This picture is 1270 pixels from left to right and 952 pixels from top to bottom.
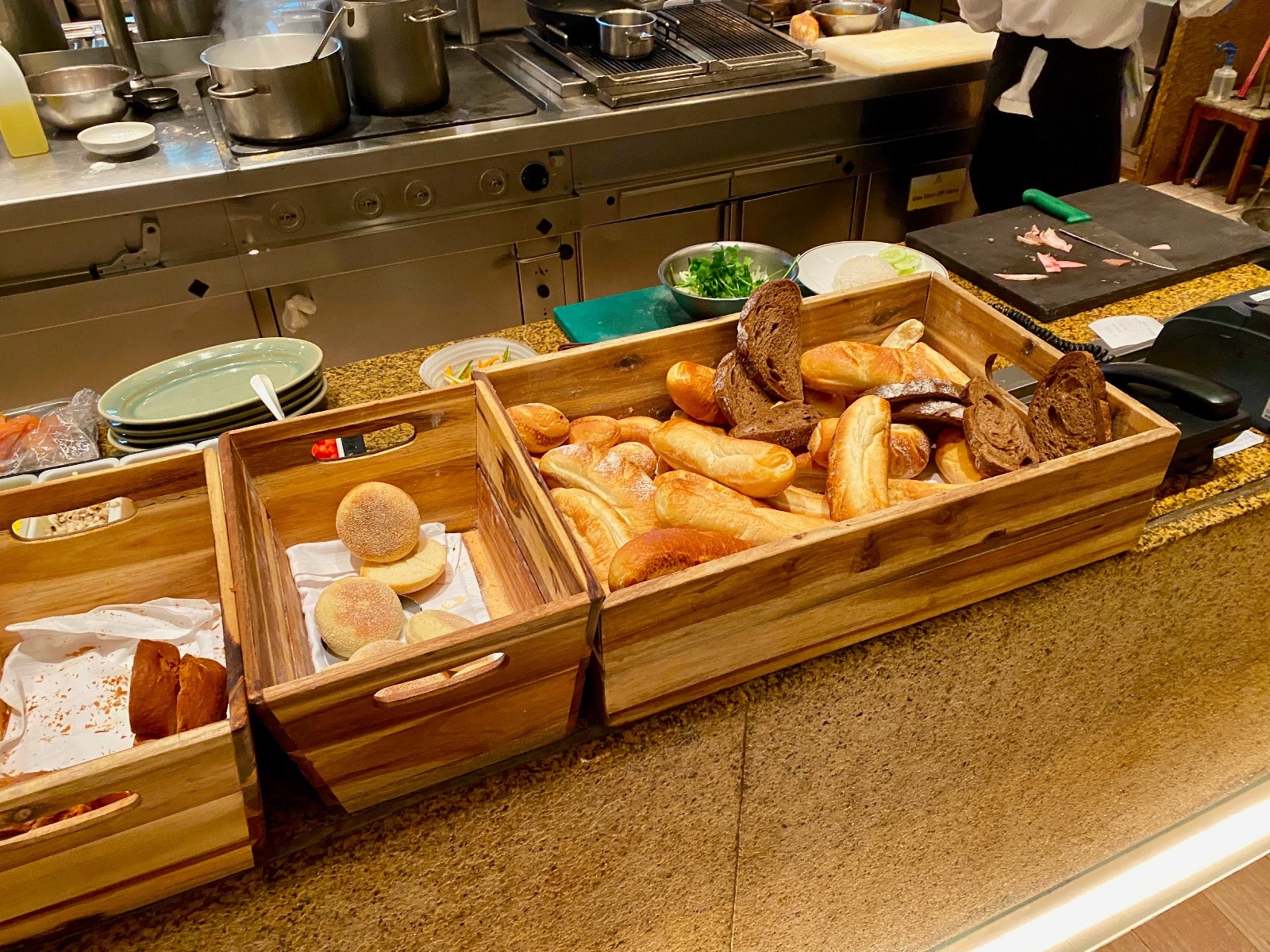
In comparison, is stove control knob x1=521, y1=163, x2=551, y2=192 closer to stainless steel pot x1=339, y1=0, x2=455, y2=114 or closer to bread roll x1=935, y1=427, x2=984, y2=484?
stainless steel pot x1=339, y1=0, x2=455, y2=114

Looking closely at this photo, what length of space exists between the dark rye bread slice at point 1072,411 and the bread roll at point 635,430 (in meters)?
0.47

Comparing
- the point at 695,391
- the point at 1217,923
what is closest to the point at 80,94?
the point at 695,391

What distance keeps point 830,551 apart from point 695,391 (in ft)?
1.15

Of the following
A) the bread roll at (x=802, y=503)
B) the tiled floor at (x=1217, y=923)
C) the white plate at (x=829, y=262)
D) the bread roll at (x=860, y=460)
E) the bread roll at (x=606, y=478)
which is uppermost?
the bread roll at (x=860, y=460)

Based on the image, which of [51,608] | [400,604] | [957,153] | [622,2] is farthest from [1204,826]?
[622,2]

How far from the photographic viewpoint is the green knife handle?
187cm

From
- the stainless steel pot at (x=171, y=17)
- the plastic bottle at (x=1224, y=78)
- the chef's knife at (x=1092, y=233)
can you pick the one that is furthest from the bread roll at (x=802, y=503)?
the plastic bottle at (x=1224, y=78)

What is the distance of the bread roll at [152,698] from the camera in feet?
2.53

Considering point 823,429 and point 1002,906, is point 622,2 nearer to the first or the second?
point 823,429

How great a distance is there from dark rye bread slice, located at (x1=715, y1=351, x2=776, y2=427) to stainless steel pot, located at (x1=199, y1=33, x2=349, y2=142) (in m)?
1.87

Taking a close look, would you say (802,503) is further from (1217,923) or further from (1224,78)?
(1224,78)

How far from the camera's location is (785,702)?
100 cm

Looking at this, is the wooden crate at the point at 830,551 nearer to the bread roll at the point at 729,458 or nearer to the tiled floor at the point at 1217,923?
the bread roll at the point at 729,458

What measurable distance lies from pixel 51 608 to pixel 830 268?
1353 mm
